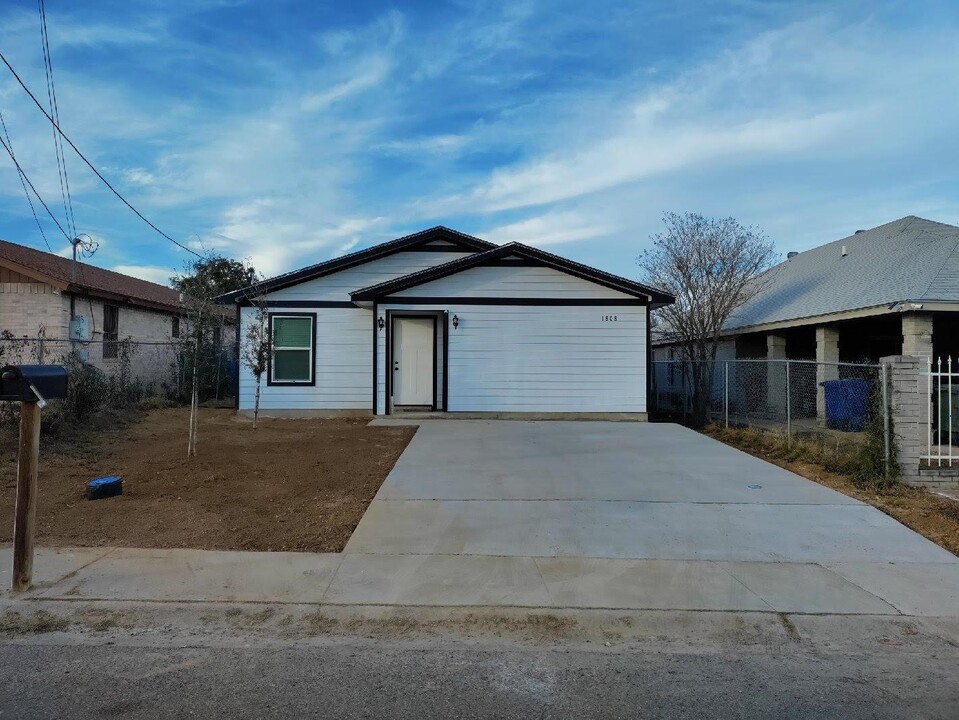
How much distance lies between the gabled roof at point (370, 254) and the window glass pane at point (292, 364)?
5.29 ft

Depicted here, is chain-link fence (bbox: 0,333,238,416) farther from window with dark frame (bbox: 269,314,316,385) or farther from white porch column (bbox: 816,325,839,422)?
white porch column (bbox: 816,325,839,422)

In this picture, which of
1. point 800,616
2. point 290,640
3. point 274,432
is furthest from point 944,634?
point 274,432

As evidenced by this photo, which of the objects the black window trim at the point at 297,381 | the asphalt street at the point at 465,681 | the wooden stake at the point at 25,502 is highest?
the black window trim at the point at 297,381

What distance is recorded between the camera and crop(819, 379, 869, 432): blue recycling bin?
513 inches

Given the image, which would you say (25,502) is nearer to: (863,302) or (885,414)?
(885,414)

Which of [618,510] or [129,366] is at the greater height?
[129,366]

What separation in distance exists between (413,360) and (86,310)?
893cm

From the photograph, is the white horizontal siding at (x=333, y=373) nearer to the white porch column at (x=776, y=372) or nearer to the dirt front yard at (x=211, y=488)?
the dirt front yard at (x=211, y=488)

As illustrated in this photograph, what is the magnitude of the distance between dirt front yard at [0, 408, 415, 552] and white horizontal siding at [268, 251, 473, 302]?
4.47 m

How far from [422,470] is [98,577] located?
4.66 meters

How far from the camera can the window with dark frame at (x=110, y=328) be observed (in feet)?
58.9

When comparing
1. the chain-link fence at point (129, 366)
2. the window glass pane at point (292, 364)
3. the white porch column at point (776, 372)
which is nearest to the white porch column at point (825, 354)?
the white porch column at point (776, 372)

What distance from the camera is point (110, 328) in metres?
18.5

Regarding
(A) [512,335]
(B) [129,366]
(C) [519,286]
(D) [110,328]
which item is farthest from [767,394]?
(D) [110,328]
